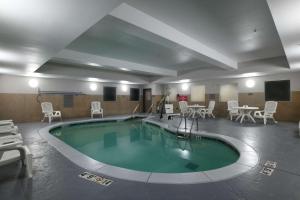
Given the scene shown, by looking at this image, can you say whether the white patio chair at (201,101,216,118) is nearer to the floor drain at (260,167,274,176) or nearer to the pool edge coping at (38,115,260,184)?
the pool edge coping at (38,115,260,184)

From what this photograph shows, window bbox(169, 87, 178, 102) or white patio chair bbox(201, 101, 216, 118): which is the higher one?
window bbox(169, 87, 178, 102)

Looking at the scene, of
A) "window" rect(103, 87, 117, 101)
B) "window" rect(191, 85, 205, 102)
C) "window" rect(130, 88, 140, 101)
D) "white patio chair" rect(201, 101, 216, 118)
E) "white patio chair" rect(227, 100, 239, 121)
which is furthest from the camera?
"window" rect(130, 88, 140, 101)

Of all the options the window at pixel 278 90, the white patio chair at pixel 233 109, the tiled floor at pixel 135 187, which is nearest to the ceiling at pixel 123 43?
the tiled floor at pixel 135 187

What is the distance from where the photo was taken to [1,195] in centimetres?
190

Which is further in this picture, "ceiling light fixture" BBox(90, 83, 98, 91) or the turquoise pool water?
"ceiling light fixture" BBox(90, 83, 98, 91)

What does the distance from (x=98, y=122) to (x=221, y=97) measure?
302 inches

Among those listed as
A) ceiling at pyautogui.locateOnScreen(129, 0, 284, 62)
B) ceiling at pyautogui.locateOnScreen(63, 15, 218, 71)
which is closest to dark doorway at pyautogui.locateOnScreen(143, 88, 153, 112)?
ceiling at pyautogui.locateOnScreen(63, 15, 218, 71)

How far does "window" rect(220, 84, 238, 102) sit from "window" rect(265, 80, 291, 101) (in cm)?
213

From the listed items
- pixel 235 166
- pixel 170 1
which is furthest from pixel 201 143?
pixel 170 1

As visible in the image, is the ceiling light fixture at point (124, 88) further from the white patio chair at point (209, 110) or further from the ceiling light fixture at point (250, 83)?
the ceiling light fixture at point (250, 83)

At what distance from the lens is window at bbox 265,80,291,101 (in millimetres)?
7843

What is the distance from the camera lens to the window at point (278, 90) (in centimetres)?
784

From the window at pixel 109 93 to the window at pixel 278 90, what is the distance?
925cm

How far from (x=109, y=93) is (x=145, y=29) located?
8.96m
